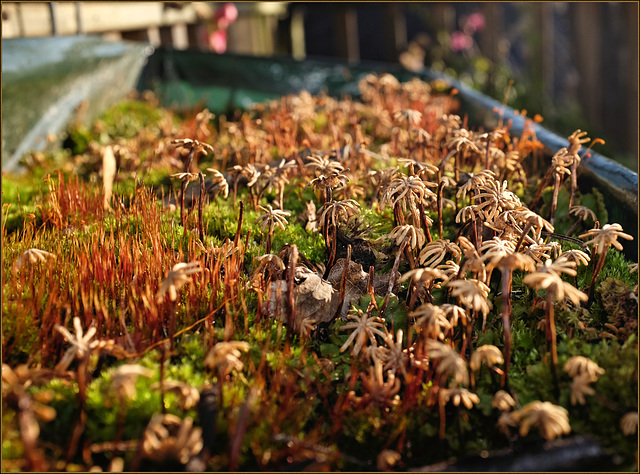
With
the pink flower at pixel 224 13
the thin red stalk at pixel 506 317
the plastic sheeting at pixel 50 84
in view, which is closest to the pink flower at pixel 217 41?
the pink flower at pixel 224 13

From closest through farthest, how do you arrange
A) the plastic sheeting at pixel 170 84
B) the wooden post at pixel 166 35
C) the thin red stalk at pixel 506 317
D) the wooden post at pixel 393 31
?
the thin red stalk at pixel 506 317 < the plastic sheeting at pixel 170 84 < the wooden post at pixel 166 35 < the wooden post at pixel 393 31

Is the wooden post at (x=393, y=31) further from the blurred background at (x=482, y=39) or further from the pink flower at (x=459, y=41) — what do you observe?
the pink flower at (x=459, y=41)

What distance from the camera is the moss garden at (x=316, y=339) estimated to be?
1663 mm

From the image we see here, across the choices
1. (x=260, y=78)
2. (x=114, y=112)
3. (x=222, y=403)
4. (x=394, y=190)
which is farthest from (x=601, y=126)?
(x=222, y=403)

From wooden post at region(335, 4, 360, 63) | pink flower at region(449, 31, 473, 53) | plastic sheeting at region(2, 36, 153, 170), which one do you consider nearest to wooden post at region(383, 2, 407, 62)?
wooden post at region(335, 4, 360, 63)

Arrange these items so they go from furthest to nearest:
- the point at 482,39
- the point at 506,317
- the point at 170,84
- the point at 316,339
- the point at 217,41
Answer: the point at 482,39
the point at 217,41
the point at 170,84
the point at 316,339
the point at 506,317

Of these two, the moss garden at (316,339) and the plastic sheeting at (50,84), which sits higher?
the plastic sheeting at (50,84)

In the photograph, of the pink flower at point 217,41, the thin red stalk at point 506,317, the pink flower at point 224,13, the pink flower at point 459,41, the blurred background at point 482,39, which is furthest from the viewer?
the pink flower at point 459,41

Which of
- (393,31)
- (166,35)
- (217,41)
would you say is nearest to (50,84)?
(166,35)

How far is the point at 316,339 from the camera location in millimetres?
2285

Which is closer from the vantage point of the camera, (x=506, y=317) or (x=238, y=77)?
(x=506, y=317)

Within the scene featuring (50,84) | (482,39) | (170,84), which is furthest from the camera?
(482,39)

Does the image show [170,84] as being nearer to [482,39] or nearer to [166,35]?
[166,35]

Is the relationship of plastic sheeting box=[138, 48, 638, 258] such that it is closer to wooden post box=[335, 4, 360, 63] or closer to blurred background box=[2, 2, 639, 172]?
blurred background box=[2, 2, 639, 172]
